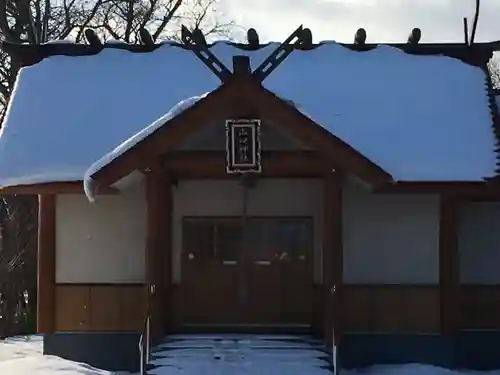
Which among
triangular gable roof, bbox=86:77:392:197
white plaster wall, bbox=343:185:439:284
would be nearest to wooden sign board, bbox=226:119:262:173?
triangular gable roof, bbox=86:77:392:197

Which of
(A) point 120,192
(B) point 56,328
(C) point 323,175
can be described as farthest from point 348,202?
(B) point 56,328

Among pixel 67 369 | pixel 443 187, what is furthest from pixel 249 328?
pixel 443 187

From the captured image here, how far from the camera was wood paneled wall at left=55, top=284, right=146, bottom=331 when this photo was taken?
13.4 metres

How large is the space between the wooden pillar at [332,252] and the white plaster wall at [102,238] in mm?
2853

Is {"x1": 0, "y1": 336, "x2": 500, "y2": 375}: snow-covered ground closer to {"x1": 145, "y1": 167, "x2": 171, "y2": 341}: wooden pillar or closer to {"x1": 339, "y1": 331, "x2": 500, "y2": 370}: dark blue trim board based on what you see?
{"x1": 339, "y1": 331, "x2": 500, "y2": 370}: dark blue trim board

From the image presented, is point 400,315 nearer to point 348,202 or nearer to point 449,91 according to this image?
point 348,202

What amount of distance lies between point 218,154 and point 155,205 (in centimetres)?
139

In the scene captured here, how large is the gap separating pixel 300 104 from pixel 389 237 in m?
2.76

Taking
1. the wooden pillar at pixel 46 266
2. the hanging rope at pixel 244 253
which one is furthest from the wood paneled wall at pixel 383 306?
the wooden pillar at pixel 46 266

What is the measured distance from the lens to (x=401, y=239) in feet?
44.2

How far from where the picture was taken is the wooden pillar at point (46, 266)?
1343cm

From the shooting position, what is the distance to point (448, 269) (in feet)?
43.4

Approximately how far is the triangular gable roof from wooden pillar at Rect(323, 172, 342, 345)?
977 millimetres

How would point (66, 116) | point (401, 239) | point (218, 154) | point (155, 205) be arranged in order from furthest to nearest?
point (66, 116) → point (401, 239) → point (155, 205) → point (218, 154)
